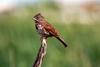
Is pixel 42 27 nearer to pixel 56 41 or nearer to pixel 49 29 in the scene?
pixel 49 29

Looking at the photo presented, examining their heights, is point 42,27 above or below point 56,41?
above

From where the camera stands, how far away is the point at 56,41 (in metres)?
6.48

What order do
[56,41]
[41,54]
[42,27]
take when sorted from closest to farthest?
[41,54], [42,27], [56,41]

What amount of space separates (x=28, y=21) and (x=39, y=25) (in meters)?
2.99

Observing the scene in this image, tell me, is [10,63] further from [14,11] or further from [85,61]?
[14,11]

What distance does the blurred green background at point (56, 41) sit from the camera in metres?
5.92

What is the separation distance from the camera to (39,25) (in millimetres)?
4027

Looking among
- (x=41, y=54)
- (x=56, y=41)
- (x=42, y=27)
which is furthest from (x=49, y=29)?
(x=56, y=41)

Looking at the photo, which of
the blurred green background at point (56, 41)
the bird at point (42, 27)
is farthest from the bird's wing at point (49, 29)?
the blurred green background at point (56, 41)

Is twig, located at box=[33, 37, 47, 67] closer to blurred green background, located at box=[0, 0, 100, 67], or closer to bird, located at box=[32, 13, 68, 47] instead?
bird, located at box=[32, 13, 68, 47]

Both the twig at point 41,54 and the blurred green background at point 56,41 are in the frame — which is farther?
the blurred green background at point 56,41

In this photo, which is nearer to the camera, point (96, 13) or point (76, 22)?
point (76, 22)

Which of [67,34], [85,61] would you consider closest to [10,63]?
[85,61]

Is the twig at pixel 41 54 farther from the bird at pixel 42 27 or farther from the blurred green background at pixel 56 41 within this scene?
the blurred green background at pixel 56 41
